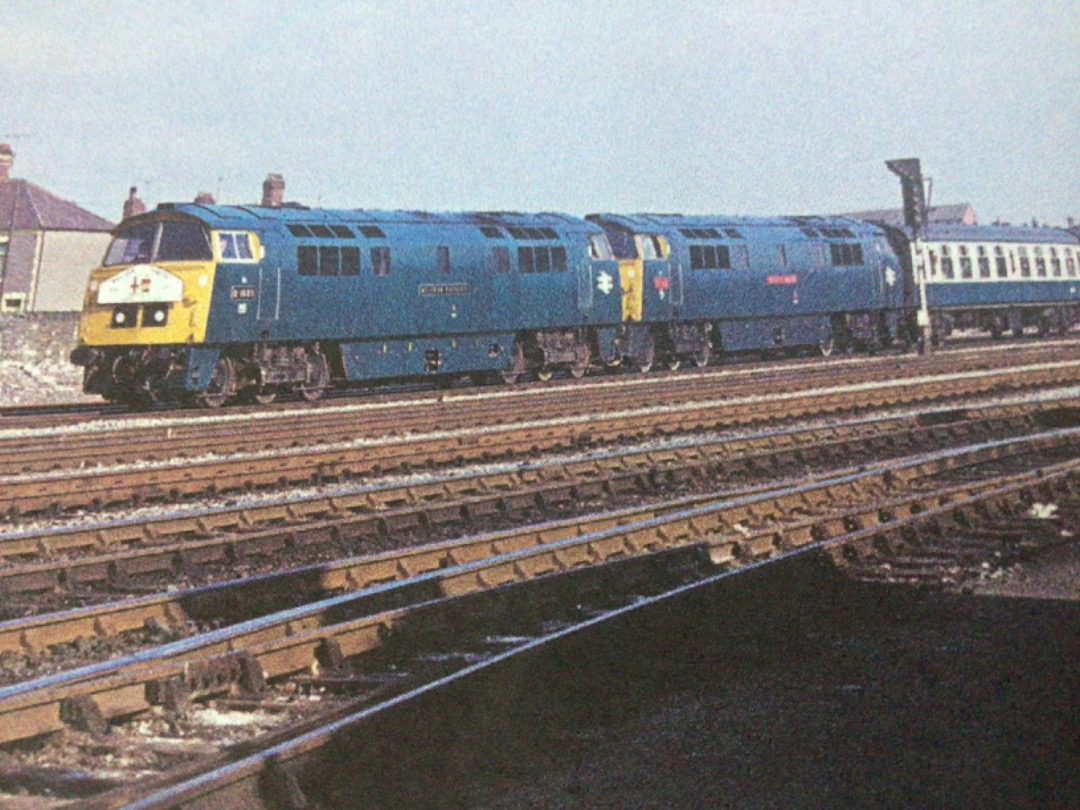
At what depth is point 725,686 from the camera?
6.29 meters

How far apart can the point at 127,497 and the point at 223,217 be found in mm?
9323

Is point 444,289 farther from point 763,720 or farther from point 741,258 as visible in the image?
point 763,720

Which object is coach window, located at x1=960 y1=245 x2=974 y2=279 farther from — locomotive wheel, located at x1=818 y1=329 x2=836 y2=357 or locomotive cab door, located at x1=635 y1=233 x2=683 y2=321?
locomotive cab door, located at x1=635 y1=233 x2=683 y2=321

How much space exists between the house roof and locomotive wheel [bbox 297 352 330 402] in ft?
111

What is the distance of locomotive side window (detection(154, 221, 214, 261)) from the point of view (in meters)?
19.8

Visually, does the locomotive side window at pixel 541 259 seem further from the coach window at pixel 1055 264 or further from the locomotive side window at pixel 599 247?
the coach window at pixel 1055 264

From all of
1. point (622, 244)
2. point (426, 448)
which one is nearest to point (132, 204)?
point (622, 244)

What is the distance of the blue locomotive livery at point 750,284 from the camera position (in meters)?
27.5

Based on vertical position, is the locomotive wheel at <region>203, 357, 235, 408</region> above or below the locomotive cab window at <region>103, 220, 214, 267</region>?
below

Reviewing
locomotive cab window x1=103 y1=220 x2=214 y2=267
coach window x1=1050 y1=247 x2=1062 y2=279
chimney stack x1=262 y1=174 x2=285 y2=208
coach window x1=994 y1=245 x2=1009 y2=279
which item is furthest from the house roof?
coach window x1=1050 y1=247 x2=1062 y2=279

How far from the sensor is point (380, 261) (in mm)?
22391

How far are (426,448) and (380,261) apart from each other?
28.3ft

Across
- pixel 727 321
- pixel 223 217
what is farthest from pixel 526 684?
pixel 727 321

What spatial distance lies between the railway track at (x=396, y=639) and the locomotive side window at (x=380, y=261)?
39.9 ft
